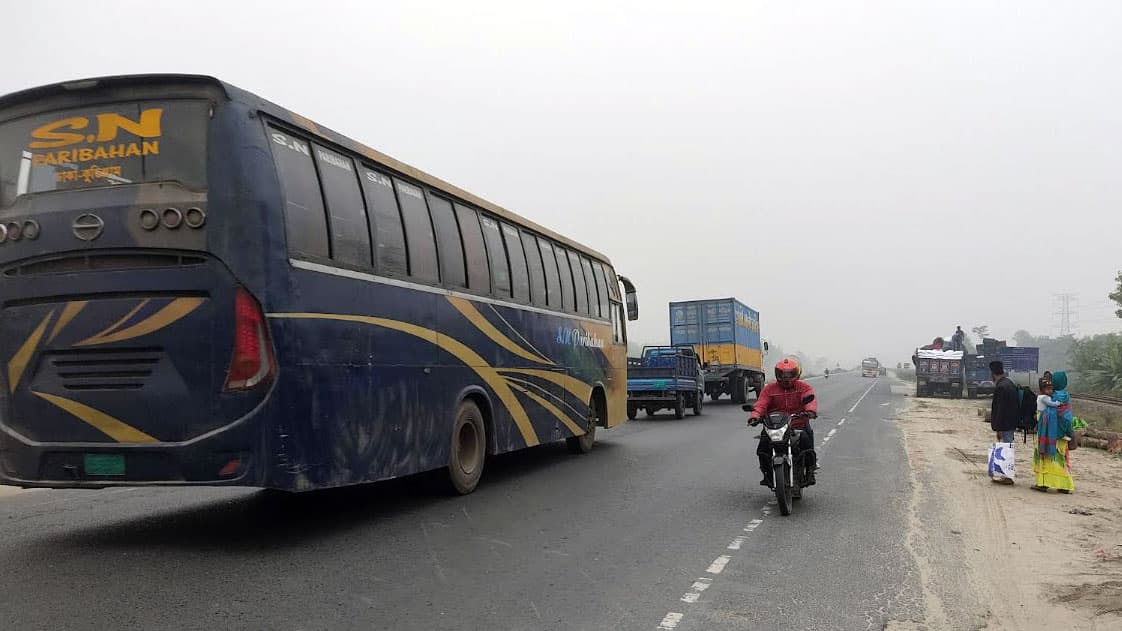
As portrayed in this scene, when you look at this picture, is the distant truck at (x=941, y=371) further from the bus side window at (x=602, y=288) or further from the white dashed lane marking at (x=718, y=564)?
the white dashed lane marking at (x=718, y=564)

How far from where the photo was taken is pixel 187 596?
4.96m

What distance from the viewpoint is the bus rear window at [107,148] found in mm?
5938

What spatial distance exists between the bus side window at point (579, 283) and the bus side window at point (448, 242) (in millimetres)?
4014

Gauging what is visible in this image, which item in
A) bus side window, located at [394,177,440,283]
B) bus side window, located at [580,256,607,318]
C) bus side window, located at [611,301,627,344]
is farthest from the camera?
bus side window, located at [611,301,627,344]

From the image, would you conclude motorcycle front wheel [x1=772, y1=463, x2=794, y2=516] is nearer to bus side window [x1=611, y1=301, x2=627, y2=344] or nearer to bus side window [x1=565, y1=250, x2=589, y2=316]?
bus side window [x1=565, y1=250, x2=589, y2=316]

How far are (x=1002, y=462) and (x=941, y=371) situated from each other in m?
33.4

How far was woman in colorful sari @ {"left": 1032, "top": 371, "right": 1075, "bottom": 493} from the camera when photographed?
10.0m

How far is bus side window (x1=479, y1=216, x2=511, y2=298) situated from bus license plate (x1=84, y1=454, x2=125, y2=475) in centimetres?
476

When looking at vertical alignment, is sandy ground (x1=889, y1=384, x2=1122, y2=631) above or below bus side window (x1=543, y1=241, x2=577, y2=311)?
below

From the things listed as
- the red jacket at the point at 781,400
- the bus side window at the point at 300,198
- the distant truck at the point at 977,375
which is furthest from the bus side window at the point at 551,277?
the distant truck at the point at 977,375

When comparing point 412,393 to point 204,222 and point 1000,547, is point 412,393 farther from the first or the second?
point 1000,547

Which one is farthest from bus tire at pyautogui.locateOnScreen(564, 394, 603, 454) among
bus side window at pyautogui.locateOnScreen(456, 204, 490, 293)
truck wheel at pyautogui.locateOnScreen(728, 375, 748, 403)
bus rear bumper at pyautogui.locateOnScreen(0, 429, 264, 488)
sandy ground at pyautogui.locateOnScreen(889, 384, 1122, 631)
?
truck wheel at pyautogui.locateOnScreen(728, 375, 748, 403)

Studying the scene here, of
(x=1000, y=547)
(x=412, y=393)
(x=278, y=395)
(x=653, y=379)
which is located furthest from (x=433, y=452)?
(x=653, y=379)

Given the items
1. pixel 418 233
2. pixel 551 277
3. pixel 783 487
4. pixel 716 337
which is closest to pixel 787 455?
pixel 783 487
